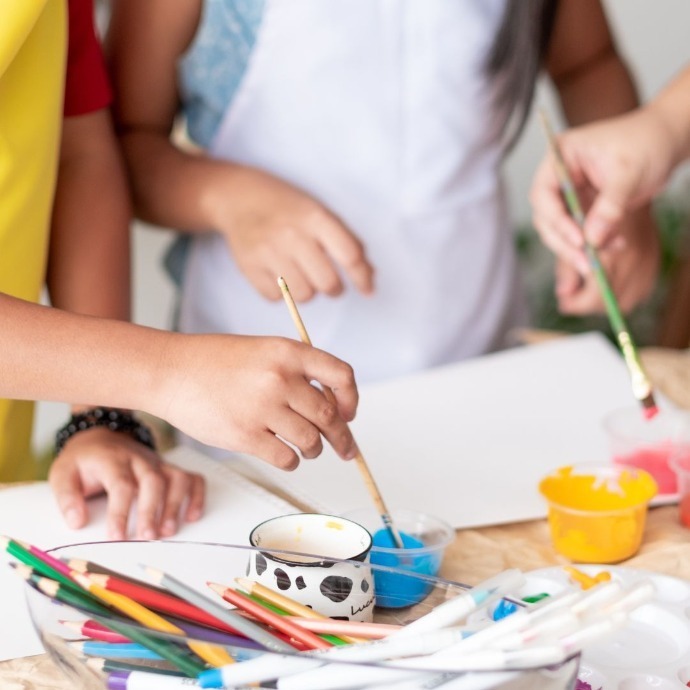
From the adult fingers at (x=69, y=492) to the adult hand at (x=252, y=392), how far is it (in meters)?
0.16

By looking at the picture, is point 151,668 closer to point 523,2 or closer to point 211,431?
point 211,431

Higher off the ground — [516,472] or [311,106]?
[311,106]

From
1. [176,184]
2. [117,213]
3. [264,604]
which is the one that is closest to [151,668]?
[264,604]

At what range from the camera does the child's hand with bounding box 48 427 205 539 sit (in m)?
0.72

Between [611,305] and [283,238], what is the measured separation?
304 mm

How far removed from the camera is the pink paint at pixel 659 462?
2.65 ft

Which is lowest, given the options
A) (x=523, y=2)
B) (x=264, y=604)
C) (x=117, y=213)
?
(x=264, y=604)

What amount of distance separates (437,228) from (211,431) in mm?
577

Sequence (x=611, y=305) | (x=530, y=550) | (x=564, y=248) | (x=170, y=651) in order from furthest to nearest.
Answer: (x=564, y=248)
(x=611, y=305)
(x=530, y=550)
(x=170, y=651)

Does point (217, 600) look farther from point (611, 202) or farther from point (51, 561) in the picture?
point (611, 202)

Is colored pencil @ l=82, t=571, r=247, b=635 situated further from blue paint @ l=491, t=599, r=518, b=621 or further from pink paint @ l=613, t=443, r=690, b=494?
pink paint @ l=613, t=443, r=690, b=494

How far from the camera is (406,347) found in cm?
115

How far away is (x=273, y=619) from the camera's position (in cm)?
49

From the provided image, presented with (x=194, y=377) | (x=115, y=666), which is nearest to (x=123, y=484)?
(x=194, y=377)
